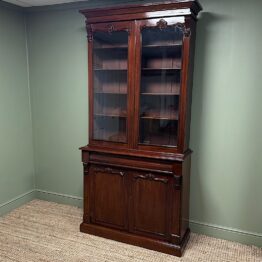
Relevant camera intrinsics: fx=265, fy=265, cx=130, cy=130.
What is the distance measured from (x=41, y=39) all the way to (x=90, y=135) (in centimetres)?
146

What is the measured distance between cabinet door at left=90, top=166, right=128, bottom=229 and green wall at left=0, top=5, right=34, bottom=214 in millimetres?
1181

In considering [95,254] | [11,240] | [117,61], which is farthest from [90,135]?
A: [11,240]

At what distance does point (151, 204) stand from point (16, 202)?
1842mm

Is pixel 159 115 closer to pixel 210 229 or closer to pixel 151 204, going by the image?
pixel 151 204

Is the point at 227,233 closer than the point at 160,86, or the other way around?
the point at 160,86

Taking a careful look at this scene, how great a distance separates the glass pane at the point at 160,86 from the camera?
7.90 ft

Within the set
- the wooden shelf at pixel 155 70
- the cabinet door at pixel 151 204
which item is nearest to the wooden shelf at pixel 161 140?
the cabinet door at pixel 151 204

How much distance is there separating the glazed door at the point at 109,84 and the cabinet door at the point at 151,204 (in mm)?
420

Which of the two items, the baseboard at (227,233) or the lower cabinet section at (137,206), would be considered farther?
the baseboard at (227,233)

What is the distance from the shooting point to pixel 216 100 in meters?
2.59

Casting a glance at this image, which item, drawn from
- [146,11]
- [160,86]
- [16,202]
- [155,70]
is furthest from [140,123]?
[16,202]

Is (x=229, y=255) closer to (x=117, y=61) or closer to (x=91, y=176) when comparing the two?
(x=91, y=176)

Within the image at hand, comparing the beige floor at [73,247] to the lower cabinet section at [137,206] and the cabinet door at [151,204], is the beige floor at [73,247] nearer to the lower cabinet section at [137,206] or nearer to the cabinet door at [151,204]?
the lower cabinet section at [137,206]

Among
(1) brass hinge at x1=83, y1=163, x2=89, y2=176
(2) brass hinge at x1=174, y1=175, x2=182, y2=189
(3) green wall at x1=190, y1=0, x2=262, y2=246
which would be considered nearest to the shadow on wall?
(3) green wall at x1=190, y1=0, x2=262, y2=246
